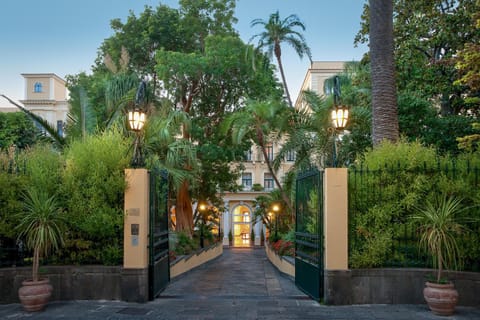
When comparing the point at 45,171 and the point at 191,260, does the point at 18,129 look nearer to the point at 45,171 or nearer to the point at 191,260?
the point at 191,260

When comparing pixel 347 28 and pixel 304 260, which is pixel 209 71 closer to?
pixel 347 28

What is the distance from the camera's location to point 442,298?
7148 millimetres

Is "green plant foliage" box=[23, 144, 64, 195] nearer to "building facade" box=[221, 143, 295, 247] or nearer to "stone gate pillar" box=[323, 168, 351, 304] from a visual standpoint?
"stone gate pillar" box=[323, 168, 351, 304]

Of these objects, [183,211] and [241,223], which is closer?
[183,211]

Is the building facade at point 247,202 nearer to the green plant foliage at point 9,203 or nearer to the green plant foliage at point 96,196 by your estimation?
the green plant foliage at point 96,196

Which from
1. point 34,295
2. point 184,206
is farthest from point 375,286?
point 184,206

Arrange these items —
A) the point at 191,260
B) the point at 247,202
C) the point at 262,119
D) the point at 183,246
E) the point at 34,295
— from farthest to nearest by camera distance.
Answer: the point at 247,202 < the point at 183,246 < the point at 191,260 < the point at 262,119 < the point at 34,295

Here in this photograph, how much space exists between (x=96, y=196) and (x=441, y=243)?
678 cm

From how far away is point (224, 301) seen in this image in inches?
335

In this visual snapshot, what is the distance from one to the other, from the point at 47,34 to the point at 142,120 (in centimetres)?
1405

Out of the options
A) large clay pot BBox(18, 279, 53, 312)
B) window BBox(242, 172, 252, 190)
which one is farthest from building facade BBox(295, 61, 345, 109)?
large clay pot BBox(18, 279, 53, 312)

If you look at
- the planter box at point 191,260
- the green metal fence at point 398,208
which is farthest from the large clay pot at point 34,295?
the planter box at point 191,260

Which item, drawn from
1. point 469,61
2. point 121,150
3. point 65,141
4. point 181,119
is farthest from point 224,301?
point 181,119

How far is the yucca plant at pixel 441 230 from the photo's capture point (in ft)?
24.1
